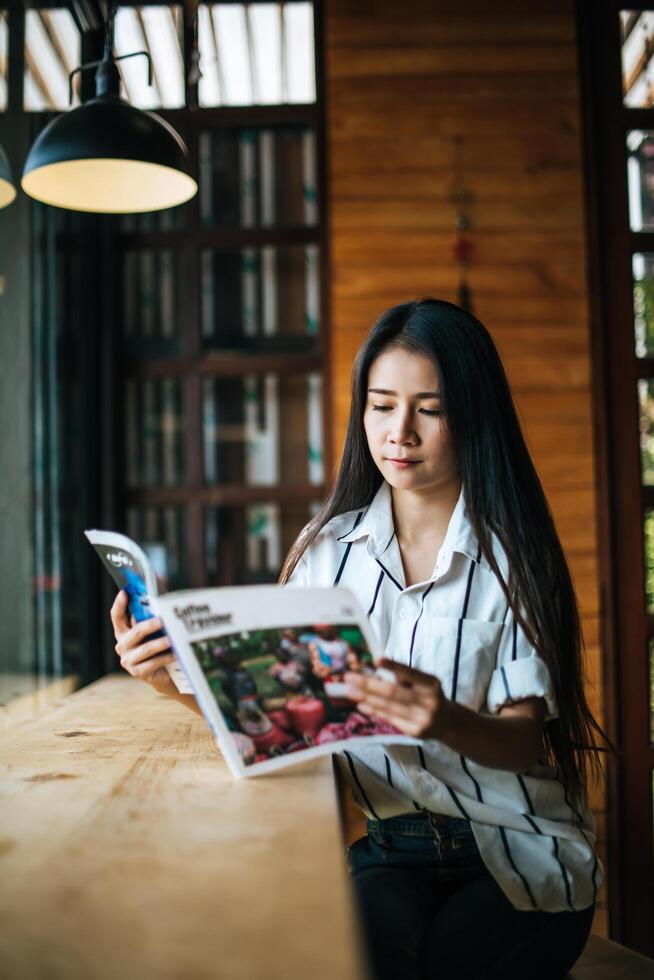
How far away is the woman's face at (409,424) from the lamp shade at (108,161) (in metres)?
0.68

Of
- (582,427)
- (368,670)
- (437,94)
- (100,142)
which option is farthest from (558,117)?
(368,670)

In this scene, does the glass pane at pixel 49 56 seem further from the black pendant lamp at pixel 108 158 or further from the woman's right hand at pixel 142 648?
the woman's right hand at pixel 142 648

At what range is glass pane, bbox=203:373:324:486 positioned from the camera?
3020 mm

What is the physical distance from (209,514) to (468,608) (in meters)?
1.79

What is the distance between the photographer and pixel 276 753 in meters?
1.04

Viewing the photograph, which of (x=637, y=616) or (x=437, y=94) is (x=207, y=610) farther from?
(x=437, y=94)

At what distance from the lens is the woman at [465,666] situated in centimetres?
123

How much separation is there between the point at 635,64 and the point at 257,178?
133 cm

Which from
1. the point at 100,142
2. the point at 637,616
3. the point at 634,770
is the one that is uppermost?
the point at 100,142

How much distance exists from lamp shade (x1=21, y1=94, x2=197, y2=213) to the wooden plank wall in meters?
1.14

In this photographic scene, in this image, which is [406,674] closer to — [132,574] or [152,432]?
[132,574]

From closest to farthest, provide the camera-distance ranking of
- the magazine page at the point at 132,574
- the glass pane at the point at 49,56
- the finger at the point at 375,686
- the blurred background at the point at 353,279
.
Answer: the finger at the point at 375,686, the magazine page at the point at 132,574, the glass pane at the point at 49,56, the blurred background at the point at 353,279

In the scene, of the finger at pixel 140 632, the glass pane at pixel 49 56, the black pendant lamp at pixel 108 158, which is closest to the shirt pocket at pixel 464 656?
the finger at pixel 140 632

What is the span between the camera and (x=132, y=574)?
124cm
